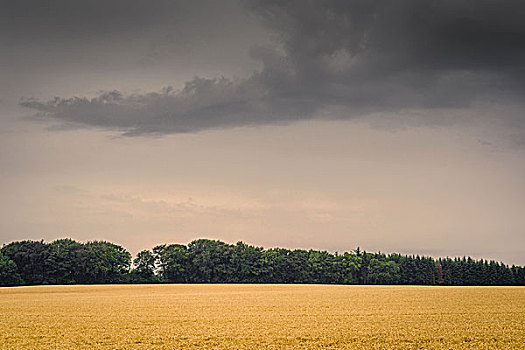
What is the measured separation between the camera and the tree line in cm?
11130

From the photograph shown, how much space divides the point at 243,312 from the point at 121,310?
9025 mm

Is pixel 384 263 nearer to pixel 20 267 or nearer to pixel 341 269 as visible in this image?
pixel 341 269

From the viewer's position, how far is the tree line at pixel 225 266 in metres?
111

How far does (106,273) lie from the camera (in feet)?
374

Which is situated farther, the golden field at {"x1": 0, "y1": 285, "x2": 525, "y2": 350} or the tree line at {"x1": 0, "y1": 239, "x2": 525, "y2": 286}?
the tree line at {"x1": 0, "y1": 239, "x2": 525, "y2": 286}

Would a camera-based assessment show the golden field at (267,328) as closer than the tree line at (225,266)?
Yes

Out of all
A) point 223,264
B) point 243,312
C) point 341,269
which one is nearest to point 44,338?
point 243,312

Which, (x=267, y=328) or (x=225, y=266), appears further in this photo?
(x=225, y=266)

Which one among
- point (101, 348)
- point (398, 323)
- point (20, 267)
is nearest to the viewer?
point (101, 348)

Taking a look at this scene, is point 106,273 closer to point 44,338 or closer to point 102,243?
point 102,243

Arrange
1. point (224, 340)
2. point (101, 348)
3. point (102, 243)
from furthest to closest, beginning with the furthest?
point (102, 243), point (224, 340), point (101, 348)

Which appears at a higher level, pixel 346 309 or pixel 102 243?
pixel 102 243

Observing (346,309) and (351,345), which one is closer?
(351,345)

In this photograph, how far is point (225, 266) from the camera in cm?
12500
